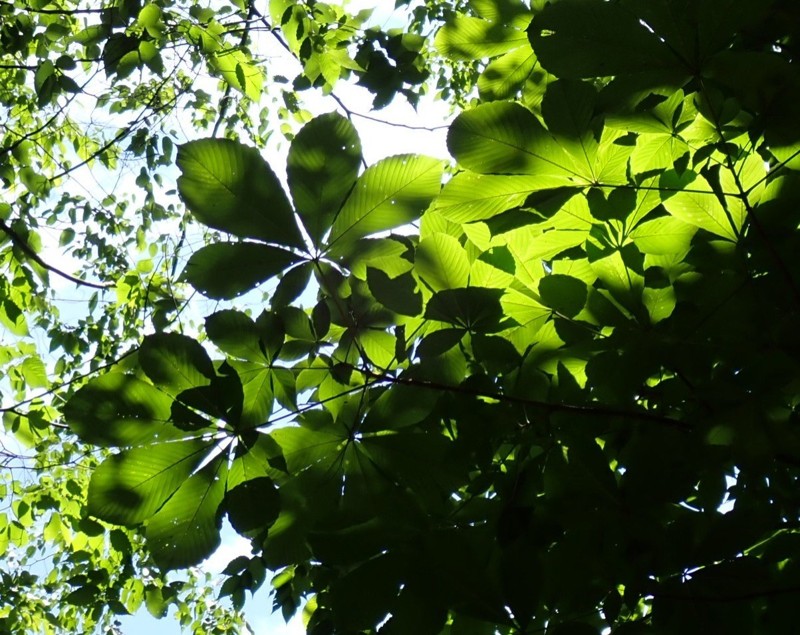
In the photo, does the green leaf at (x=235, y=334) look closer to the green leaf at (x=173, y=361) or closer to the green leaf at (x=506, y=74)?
the green leaf at (x=173, y=361)

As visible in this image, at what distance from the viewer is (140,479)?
767mm

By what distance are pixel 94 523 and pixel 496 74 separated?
1105 mm

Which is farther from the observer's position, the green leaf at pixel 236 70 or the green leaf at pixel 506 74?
the green leaf at pixel 236 70

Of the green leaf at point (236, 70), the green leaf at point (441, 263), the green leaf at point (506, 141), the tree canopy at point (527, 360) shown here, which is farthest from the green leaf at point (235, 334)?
the green leaf at point (236, 70)

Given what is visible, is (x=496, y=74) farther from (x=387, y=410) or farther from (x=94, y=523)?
(x=94, y=523)

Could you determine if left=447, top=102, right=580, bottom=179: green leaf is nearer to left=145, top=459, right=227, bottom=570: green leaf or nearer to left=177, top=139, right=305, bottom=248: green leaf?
left=177, top=139, right=305, bottom=248: green leaf

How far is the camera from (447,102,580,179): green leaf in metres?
0.76

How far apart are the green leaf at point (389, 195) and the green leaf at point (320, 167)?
1.0 inches

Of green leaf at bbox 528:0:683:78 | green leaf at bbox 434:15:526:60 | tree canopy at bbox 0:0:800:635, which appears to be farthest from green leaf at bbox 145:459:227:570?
green leaf at bbox 434:15:526:60

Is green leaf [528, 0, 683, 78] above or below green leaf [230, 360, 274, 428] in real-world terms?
above

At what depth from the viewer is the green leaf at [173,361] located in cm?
77

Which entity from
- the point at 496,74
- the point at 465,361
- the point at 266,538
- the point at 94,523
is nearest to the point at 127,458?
the point at 266,538

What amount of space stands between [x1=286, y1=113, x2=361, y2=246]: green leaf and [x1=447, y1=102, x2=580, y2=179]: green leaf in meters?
0.12

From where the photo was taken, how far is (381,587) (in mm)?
706
